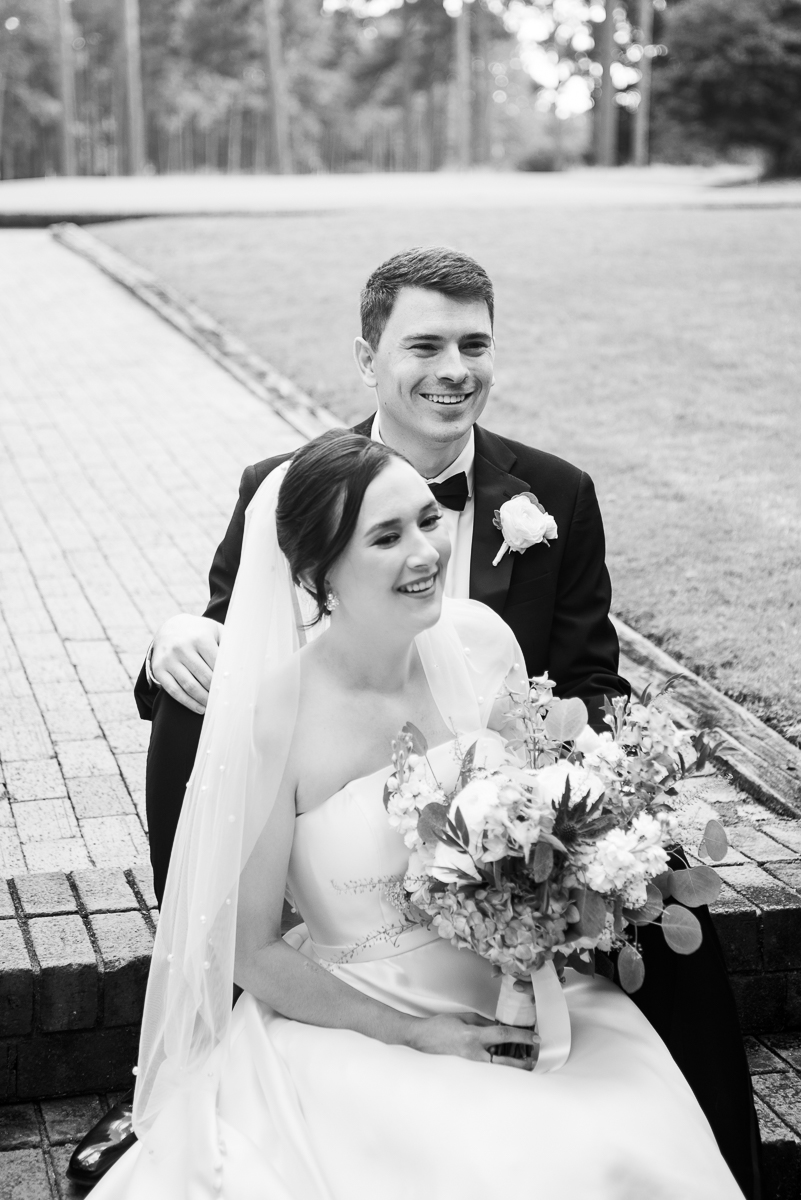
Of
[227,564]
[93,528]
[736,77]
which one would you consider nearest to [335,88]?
[736,77]

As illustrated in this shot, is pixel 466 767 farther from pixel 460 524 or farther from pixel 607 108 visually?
pixel 607 108

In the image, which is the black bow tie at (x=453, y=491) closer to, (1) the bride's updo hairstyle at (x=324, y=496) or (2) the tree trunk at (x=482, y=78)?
(1) the bride's updo hairstyle at (x=324, y=496)

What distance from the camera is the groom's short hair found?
3.48 metres

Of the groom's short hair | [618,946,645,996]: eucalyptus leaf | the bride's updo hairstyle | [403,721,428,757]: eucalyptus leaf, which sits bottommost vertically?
[618,946,645,996]: eucalyptus leaf

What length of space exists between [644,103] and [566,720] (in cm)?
3868

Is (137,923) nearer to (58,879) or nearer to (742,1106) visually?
(58,879)

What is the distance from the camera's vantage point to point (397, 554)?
2.76 meters

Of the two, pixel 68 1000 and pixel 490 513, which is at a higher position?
pixel 490 513

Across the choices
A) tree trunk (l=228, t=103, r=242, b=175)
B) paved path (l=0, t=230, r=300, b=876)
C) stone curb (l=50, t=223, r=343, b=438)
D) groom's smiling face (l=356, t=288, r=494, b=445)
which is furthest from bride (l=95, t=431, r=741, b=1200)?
tree trunk (l=228, t=103, r=242, b=175)

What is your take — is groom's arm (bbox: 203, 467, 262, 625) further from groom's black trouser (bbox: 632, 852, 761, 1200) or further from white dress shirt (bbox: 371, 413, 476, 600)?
groom's black trouser (bbox: 632, 852, 761, 1200)

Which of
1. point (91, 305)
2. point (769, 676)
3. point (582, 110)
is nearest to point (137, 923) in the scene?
point (769, 676)

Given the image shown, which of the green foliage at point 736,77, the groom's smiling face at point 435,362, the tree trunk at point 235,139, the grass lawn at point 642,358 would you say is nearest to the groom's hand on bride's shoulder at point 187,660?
the groom's smiling face at point 435,362

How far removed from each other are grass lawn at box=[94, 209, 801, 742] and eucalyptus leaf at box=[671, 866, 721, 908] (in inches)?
105

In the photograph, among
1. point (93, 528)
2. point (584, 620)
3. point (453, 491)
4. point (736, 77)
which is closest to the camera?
point (584, 620)
